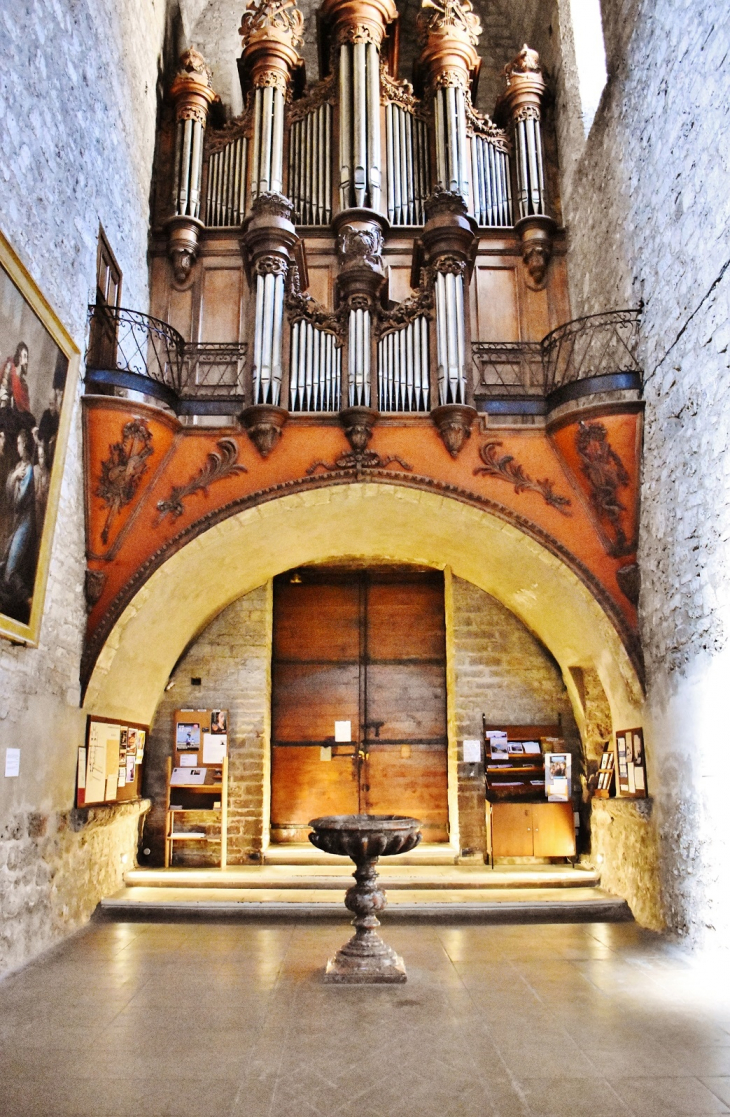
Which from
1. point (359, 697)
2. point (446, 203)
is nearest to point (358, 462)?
point (446, 203)

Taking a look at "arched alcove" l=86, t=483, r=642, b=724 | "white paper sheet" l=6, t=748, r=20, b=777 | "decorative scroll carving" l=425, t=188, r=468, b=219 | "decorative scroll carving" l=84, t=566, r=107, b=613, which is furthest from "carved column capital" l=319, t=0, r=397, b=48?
"white paper sheet" l=6, t=748, r=20, b=777

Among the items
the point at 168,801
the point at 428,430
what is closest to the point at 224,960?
the point at 168,801

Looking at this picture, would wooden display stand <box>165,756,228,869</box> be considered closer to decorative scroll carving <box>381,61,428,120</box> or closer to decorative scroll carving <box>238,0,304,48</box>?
decorative scroll carving <box>381,61,428,120</box>

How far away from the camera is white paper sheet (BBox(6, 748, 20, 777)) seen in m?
5.34

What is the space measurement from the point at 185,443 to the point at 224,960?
4338 mm

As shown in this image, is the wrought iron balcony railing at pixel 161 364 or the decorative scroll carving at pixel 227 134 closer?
the wrought iron balcony railing at pixel 161 364

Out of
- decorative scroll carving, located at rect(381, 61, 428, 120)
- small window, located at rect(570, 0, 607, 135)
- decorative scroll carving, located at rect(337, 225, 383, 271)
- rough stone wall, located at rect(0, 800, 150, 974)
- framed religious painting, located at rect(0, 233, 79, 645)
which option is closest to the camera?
framed religious painting, located at rect(0, 233, 79, 645)

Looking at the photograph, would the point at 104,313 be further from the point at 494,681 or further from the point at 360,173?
the point at 494,681

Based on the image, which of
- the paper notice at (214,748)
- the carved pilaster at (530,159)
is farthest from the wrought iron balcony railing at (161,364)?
the paper notice at (214,748)

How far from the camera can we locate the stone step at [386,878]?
305 inches

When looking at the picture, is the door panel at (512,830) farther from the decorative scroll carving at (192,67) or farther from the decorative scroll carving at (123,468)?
the decorative scroll carving at (192,67)

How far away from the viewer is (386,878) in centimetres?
800

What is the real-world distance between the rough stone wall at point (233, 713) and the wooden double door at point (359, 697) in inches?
21.1

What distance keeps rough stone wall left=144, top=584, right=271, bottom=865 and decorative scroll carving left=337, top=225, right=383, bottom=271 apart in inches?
148
